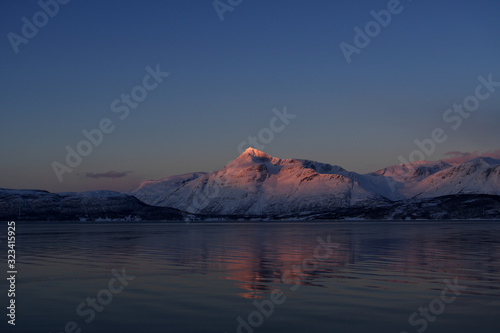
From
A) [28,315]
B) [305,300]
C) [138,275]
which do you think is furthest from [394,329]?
[138,275]

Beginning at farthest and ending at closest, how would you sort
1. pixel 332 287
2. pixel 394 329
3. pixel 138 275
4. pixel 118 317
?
1. pixel 138 275
2. pixel 332 287
3. pixel 118 317
4. pixel 394 329

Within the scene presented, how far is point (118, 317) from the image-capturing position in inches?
891

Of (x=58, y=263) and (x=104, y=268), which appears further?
(x=58, y=263)

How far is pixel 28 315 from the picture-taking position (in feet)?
74.5

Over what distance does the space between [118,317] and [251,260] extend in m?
26.4

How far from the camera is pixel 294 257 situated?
51.5 m

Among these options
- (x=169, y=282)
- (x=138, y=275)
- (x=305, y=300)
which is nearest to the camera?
(x=305, y=300)

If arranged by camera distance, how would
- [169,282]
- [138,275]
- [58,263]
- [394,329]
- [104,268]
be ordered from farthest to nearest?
1. [58,263]
2. [104,268]
3. [138,275]
4. [169,282]
5. [394,329]

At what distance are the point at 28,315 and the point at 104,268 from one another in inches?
719

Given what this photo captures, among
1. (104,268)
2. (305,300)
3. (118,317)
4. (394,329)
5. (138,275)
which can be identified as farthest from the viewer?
(104,268)

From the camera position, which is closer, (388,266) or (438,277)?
(438,277)

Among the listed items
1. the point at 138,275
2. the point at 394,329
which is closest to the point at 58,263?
the point at 138,275

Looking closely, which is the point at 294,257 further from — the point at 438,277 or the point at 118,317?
the point at 118,317

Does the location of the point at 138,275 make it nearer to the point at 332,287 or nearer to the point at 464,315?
the point at 332,287
